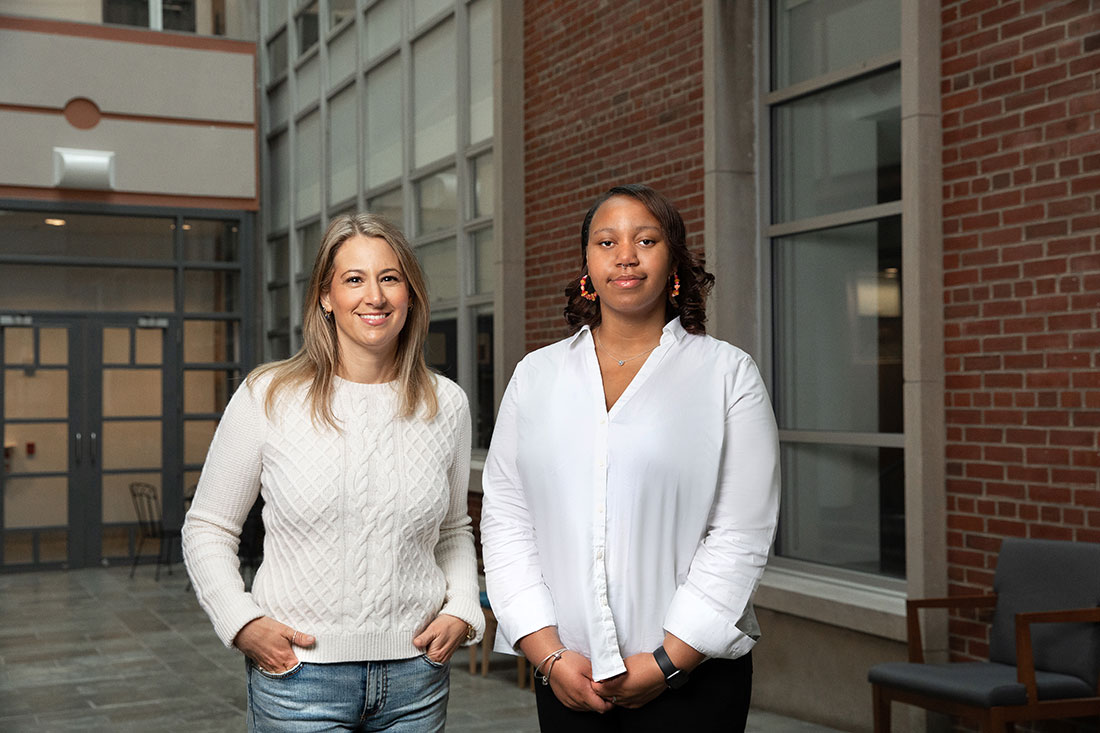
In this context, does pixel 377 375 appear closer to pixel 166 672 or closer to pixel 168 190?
pixel 166 672

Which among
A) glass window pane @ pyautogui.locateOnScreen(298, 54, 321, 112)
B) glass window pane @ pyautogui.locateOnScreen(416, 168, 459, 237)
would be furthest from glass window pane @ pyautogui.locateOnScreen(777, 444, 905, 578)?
glass window pane @ pyautogui.locateOnScreen(298, 54, 321, 112)

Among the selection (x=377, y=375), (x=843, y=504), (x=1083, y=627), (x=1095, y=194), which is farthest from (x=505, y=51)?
(x=377, y=375)

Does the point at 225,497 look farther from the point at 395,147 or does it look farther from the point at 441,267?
the point at 395,147

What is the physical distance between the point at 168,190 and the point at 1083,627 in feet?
35.8

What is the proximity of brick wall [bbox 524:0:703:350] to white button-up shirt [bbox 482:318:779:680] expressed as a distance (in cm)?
410

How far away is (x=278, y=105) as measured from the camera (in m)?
13.9

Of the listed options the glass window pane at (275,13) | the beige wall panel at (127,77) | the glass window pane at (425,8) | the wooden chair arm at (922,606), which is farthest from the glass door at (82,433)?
the wooden chair arm at (922,606)

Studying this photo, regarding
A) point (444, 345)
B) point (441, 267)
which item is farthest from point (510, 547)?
point (441, 267)

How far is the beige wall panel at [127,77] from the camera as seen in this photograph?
39.9ft

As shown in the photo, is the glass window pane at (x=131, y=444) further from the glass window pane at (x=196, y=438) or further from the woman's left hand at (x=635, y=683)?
the woman's left hand at (x=635, y=683)

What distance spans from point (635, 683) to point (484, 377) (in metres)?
6.83

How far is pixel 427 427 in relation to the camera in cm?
234

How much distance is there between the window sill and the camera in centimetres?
505

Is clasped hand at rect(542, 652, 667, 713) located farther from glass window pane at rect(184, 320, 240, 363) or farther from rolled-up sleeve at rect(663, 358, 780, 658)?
glass window pane at rect(184, 320, 240, 363)
